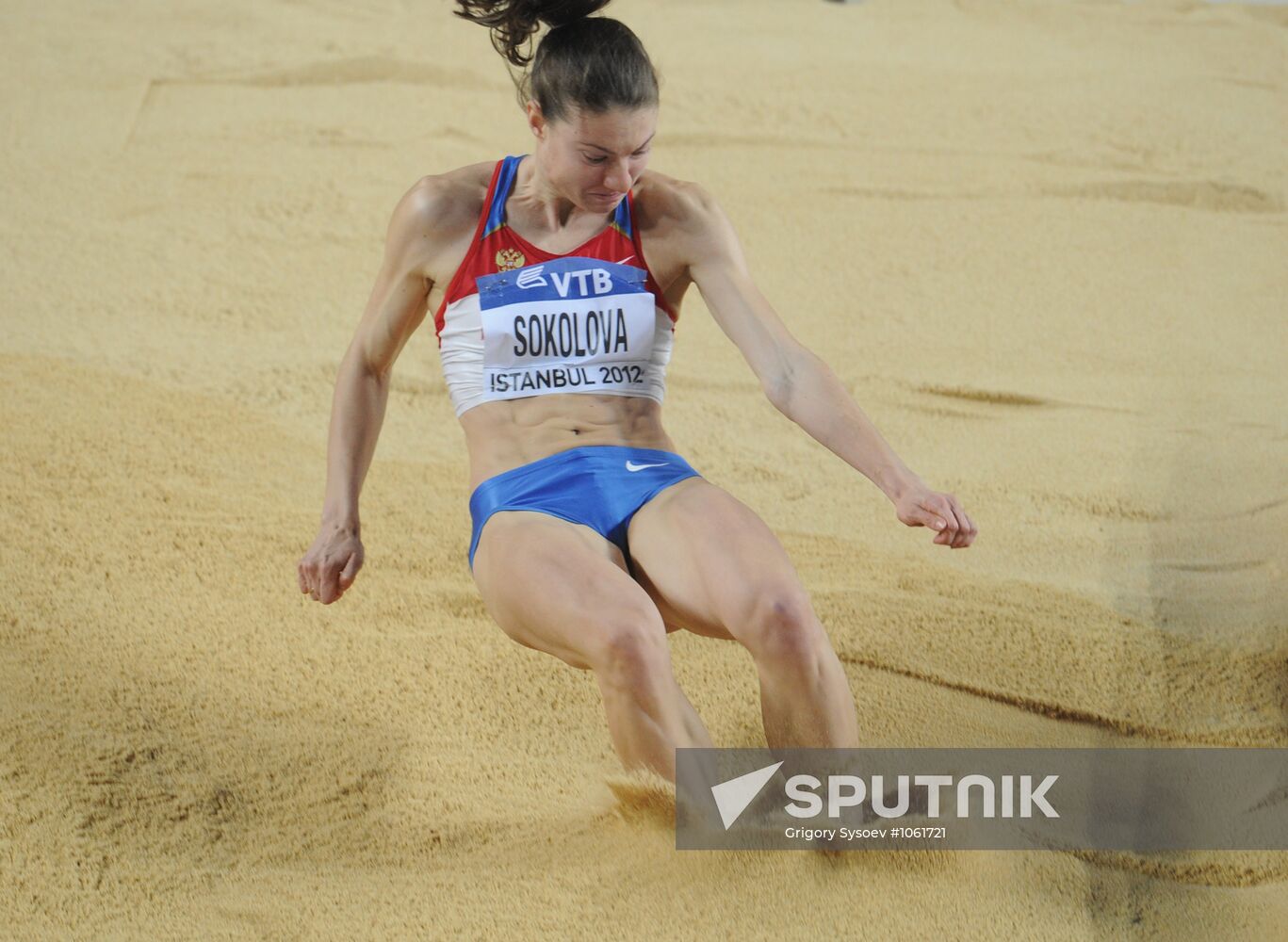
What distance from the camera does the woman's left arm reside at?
7.25 feet

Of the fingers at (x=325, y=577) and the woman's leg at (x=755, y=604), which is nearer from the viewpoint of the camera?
the woman's leg at (x=755, y=604)

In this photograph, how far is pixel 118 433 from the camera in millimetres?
3686

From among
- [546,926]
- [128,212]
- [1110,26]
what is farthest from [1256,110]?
[546,926]

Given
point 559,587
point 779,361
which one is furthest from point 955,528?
point 559,587

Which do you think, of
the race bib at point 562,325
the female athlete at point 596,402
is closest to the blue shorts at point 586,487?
the female athlete at point 596,402

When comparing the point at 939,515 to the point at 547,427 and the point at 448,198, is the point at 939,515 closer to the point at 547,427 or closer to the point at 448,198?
the point at 547,427

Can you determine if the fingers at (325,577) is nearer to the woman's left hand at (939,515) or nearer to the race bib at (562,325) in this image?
the race bib at (562,325)

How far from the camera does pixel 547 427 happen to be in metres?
2.44

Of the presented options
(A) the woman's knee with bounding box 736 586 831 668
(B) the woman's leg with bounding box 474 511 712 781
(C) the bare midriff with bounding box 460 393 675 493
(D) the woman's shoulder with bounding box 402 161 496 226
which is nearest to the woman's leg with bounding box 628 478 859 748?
(A) the woman's knee with bounding box 736 586 831 668

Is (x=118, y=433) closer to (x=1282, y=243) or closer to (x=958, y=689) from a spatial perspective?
(x=958, y=689)

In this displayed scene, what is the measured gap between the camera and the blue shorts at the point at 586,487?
7.60 feet

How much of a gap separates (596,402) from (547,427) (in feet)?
0.32

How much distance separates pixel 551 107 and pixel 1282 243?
13.2 ft

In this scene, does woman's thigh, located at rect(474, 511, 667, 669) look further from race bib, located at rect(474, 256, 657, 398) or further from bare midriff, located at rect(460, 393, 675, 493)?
race bib, located at rect(474, 256, 657, 398)
